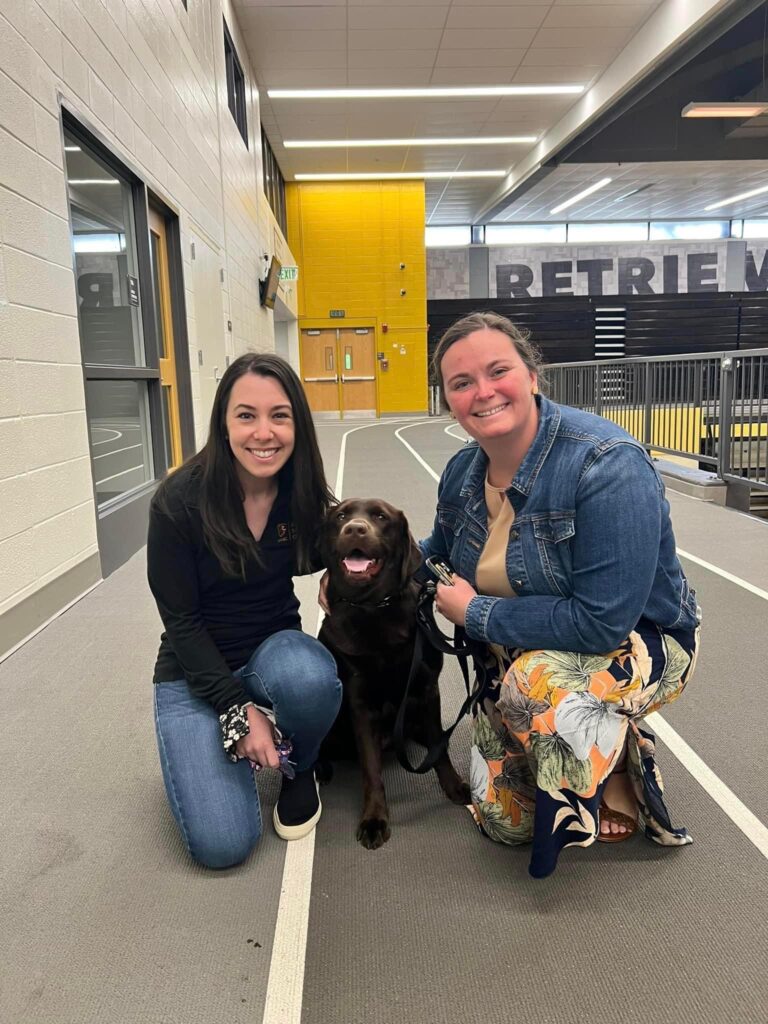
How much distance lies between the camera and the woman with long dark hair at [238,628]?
1.72 m

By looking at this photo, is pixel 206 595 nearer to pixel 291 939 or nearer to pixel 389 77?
pixel 291 939

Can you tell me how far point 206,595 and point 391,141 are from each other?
15330 mm

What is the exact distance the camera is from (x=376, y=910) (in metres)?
1.55

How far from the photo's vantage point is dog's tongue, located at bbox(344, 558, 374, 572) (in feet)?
5.98

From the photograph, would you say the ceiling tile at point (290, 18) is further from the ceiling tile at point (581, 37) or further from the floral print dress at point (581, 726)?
the floral print dress at point (581, 726)

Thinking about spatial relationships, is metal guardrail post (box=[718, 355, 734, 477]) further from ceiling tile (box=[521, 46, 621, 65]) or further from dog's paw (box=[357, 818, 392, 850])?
ceiling tile (box=[521, 46, 621, 65])

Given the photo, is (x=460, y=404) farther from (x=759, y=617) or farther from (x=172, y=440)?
(x=172, y=440)

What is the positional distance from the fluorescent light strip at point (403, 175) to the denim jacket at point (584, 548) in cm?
1763

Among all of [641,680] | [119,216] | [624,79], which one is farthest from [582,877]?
[624,79]

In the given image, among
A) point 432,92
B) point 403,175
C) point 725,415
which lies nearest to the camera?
point 725,415

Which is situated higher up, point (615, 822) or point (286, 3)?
point (286, 3)

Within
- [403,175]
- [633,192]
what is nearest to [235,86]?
[403,175]

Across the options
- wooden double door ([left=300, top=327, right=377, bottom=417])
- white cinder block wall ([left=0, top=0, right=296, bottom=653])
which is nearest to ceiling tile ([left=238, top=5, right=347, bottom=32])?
white cinder block wall ([left=0, top=0, right=296, bottom=653])

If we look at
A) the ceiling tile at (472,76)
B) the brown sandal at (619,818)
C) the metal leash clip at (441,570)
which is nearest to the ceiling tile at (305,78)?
the ceiling tile at (472,76)
